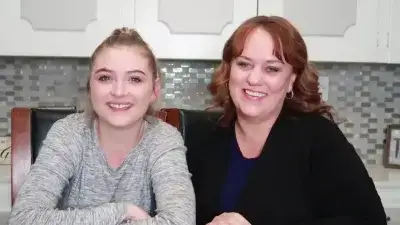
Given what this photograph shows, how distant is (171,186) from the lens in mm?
1201

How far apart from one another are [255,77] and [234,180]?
0.28 m

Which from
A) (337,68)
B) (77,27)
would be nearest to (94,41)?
(77,27)

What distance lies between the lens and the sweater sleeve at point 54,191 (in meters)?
1.12

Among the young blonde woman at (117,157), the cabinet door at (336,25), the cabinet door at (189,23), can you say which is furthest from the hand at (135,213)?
the cabinet door at (336,25)

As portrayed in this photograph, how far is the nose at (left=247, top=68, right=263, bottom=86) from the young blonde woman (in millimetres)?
237

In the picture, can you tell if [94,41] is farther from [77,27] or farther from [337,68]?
[337,68]

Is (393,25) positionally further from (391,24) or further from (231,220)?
(231,220)

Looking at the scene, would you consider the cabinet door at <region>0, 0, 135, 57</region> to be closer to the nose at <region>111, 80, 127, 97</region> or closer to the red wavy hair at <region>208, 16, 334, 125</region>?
the red wavy hair at <region>208, 16, 334, 125</region>

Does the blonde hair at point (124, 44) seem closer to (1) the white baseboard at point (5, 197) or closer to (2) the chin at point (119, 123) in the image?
(2) the chin at point (119, 123)

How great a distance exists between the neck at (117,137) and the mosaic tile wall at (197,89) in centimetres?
101

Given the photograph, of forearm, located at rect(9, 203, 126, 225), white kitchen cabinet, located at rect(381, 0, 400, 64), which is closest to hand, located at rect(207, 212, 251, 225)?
forearm, located at rect(9, 203, 126, 225)

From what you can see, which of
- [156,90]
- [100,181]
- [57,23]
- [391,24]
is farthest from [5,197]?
[391,24]

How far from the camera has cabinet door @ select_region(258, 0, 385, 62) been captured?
198cm

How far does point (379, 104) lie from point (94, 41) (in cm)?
135
